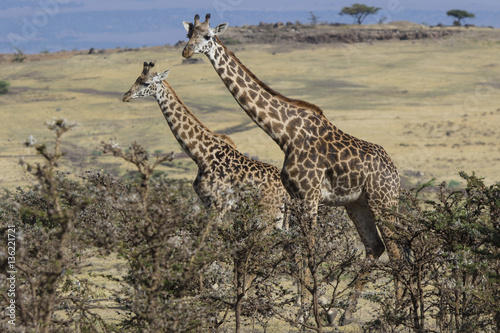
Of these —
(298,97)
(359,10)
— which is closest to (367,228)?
(298,97)

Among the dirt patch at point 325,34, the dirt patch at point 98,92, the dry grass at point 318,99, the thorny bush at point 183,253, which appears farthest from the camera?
the dirt patch at point 325,34

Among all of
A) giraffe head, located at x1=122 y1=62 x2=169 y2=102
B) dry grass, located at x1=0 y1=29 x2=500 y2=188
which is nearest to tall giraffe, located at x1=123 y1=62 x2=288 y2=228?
giraffe head, located at x1=122 y1=62 x2=169 y2=102

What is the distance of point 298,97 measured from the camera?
54.6 metres

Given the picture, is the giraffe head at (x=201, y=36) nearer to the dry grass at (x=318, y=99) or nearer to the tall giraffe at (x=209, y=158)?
the tall giraffe at (x=209, y=158)

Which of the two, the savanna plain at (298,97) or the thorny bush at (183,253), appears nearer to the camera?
the thorny bush at (183,253)

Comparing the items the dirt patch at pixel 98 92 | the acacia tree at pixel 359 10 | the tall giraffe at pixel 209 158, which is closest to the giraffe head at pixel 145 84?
the tall giraffe at pixel 209 158

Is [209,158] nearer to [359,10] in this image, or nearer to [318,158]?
[318,158]

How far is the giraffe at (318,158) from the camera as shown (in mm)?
10828

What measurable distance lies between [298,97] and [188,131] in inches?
1674

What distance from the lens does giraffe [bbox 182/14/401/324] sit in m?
10.8

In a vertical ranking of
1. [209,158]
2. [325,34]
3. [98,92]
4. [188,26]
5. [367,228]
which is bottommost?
[98,92]

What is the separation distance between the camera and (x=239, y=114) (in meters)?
47.9

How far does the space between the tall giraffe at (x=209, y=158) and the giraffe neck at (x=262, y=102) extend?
45.4 inches

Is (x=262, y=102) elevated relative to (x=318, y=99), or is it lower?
elevated
